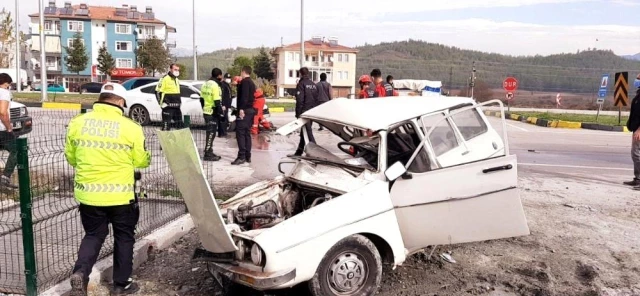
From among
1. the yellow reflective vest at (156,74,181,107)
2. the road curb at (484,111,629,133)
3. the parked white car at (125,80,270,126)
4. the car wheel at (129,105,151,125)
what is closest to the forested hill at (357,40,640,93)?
the road curb at (484,111,629,133)

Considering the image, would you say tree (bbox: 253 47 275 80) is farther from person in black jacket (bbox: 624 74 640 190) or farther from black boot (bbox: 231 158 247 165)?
person in black jacket (bbox: 624 74 640 190)

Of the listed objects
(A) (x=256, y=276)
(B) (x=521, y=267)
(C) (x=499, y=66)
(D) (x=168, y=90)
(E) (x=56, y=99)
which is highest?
(C) (x=499, y=66)

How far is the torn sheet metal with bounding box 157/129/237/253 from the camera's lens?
13.2ft

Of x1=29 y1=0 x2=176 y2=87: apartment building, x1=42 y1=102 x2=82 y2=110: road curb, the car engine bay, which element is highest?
x1=29 y1=0 x2=176 y2=87: apartment building

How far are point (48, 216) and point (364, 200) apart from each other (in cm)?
304

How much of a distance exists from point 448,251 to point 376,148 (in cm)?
153

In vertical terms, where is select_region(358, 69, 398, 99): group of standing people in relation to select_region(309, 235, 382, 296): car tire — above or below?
above

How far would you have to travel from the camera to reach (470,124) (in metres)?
5.53

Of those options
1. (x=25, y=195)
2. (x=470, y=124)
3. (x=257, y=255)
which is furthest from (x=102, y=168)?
(x=470, y=124)

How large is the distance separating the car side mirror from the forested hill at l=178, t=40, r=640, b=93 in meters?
61.2

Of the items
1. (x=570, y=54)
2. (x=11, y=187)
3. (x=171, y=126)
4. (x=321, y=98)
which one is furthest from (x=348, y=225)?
(x=570, y=54)

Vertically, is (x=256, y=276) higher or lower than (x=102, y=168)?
lower

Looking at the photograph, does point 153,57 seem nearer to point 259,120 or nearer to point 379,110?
point 259,120

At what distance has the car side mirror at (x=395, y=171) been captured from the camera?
452 cm
